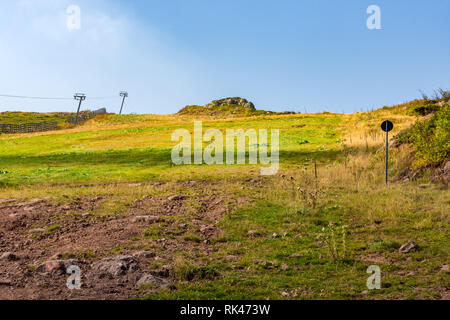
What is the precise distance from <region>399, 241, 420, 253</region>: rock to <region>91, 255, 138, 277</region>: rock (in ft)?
19.8

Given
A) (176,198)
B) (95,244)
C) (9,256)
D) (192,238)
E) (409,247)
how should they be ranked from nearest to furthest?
(9,256), (409,247), (95,244), (192,238), (176,198)

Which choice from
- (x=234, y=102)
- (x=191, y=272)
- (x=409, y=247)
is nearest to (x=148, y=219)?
(x=191, y=272)

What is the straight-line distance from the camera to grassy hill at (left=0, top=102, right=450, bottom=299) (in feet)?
24.8

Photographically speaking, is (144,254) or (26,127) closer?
(144,254)

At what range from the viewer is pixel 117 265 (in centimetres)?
809

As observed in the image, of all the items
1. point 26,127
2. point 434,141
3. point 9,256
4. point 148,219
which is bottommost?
point 9,256

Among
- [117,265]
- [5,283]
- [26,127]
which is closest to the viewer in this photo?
[5,283]

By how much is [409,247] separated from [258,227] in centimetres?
423

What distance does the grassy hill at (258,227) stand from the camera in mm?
7559

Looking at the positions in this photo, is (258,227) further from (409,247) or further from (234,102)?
(234,102)
